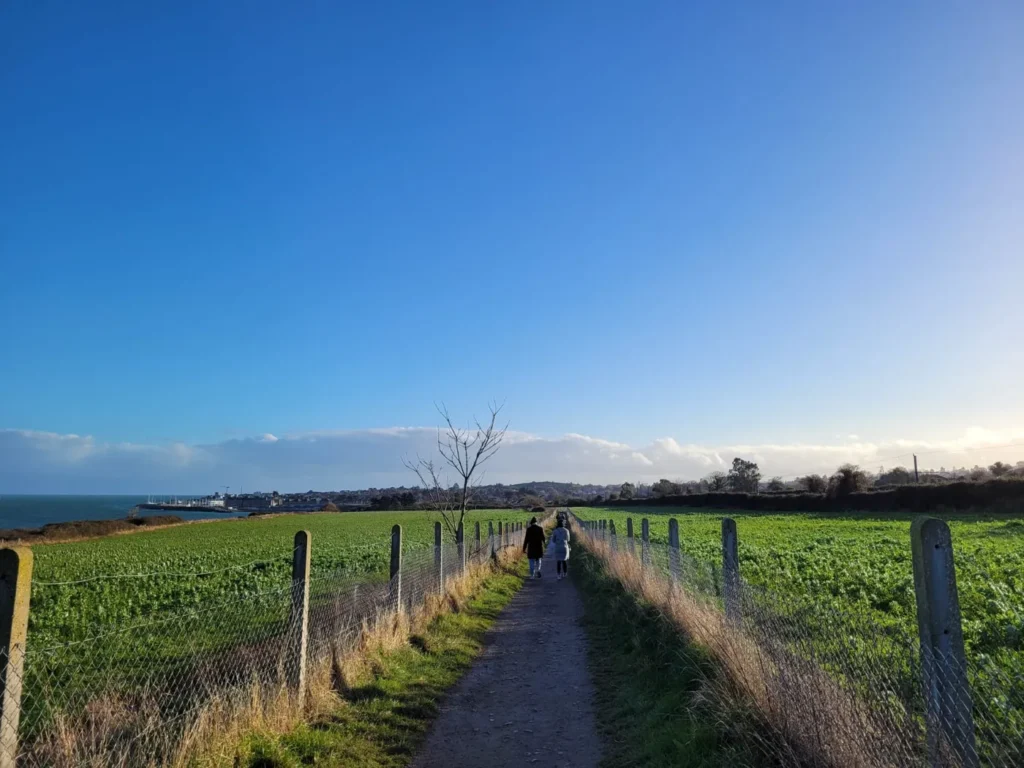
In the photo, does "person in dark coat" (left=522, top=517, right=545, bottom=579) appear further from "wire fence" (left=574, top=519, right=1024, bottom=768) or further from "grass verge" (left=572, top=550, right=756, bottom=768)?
"wire fence" (left=574, top=519, right=1024, bottom=768)

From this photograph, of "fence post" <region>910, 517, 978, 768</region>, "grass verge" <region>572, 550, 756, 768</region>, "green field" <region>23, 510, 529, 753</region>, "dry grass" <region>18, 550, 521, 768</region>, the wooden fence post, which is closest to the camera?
"fence post" <region>910, 517, 978, 768</region>

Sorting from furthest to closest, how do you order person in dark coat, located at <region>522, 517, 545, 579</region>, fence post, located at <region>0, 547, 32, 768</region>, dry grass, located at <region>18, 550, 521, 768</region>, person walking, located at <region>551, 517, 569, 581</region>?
person walking, located at <region>551, 517, 569, 581</region>
person in dark coat, located at <region>522, 517, 545, 579</region>
dry grass, located at <region>18, 550, 521, 768</region>
fence post, located at <region>0, 547, 32, 768</region>

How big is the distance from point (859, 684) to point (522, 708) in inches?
157

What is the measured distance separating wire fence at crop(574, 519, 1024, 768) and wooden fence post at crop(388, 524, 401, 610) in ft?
14.4

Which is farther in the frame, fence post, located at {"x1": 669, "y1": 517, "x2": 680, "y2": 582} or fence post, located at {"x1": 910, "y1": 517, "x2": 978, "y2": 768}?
fence post, located at {"x1": 669, "y1": 517, "x2": 680, "y2": 582}

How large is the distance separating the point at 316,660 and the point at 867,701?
495cm

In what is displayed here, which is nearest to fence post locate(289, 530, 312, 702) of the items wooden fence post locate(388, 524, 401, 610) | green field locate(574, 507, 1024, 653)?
wooden fence post locate(388, 524, 401, 610)

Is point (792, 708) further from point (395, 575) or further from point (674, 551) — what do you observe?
point (395, 575)

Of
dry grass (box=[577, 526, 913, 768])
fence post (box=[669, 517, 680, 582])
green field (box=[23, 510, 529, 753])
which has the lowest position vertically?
green field (box=[23, 510, 529, 753])

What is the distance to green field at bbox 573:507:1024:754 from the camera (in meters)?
3.80

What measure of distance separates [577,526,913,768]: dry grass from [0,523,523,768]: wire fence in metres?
3.72

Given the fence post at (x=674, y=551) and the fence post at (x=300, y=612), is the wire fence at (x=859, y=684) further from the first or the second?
the fence post at (x=300, y=612)

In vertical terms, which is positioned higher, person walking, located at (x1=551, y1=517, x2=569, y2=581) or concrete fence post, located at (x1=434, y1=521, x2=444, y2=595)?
concrete fence post, located at (x1=434, y1=521, x2=444, y2=595)

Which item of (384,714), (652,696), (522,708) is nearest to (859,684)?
(652,696)
